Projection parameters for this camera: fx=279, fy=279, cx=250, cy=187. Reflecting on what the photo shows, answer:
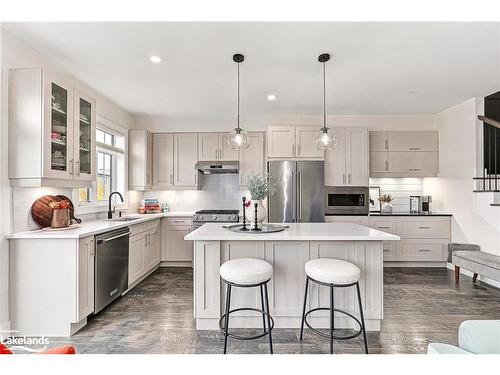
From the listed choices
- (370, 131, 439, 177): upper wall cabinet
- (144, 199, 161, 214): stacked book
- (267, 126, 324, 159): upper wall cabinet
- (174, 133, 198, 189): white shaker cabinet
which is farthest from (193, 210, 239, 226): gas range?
(370, 131, 439, 177): upper wall cabinet

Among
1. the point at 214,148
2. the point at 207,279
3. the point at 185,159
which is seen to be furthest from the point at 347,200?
the point at 207,279

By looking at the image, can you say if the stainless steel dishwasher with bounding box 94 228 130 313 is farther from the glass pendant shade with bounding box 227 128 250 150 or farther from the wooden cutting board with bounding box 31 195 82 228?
the glass pendant shade with bounding box 227 128 250 150

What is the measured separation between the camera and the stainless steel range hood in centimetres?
469

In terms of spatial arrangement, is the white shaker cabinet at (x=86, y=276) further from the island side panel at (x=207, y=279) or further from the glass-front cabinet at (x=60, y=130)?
the island side panel at (x=207, y=279)

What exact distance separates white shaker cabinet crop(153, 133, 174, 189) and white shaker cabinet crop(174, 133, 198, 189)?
0.07m

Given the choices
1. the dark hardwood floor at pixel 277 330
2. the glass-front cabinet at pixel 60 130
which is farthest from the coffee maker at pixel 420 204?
the glass-front cabinet at pixel 60 130

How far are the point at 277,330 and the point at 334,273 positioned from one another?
870 mm

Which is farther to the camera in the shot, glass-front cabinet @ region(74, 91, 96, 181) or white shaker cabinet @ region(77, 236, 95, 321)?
glass-front cabinet @ region(74, 91, 96, 181)

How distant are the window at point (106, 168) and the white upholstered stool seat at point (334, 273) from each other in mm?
2959

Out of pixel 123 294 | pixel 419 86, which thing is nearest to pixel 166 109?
pixel 123 294

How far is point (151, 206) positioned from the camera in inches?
193
